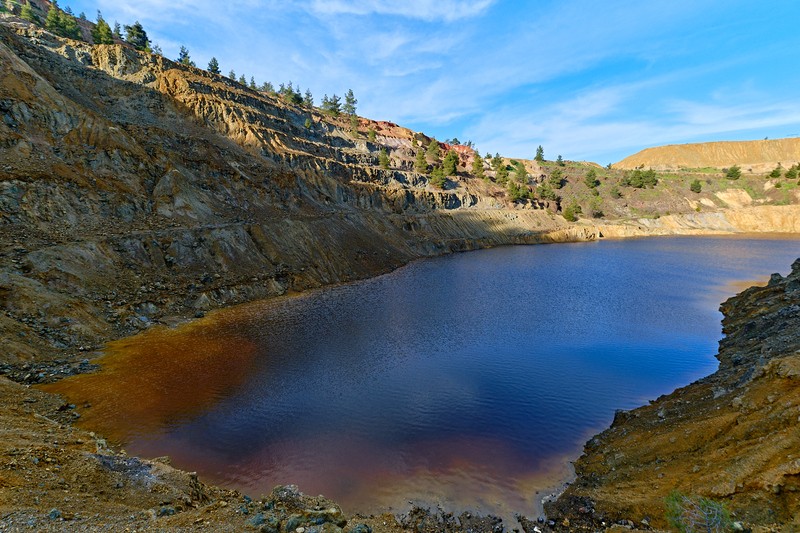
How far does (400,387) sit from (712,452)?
15.1 meters

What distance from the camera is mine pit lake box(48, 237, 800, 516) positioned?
16.0 metres

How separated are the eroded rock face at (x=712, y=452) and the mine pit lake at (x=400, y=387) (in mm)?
1826

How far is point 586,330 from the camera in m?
33.2

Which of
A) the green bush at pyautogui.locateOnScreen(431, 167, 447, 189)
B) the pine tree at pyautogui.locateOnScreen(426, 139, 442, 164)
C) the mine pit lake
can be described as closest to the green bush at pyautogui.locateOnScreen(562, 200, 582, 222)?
the green bush at pyautogui.locateOnScreen(431, 167, 447, 189)

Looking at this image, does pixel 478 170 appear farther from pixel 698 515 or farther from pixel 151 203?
pixel 698 515

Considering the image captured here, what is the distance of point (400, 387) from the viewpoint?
23.4 metres

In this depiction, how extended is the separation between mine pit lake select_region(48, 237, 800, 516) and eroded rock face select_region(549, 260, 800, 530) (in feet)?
5.99

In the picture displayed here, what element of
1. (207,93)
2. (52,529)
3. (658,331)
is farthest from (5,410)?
(207,93)

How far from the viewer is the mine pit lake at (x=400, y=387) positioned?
16047 mm

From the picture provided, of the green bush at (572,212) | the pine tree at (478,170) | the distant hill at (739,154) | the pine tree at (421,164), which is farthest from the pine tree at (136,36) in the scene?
the distant hill at (739,154)

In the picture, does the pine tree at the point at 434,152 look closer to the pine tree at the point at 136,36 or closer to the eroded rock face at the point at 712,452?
the pine tree at the point at 136,36

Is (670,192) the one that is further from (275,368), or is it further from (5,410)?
(5,410)

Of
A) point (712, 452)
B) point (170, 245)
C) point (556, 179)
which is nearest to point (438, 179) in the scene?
point (556, 179)

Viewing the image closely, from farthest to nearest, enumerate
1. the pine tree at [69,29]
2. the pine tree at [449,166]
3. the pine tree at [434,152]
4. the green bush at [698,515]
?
1. the pine tree at [434,152]
2. the pine tree at [449,166]
3. the pine tree at [69,29]
4. the green bush at [698,515]
